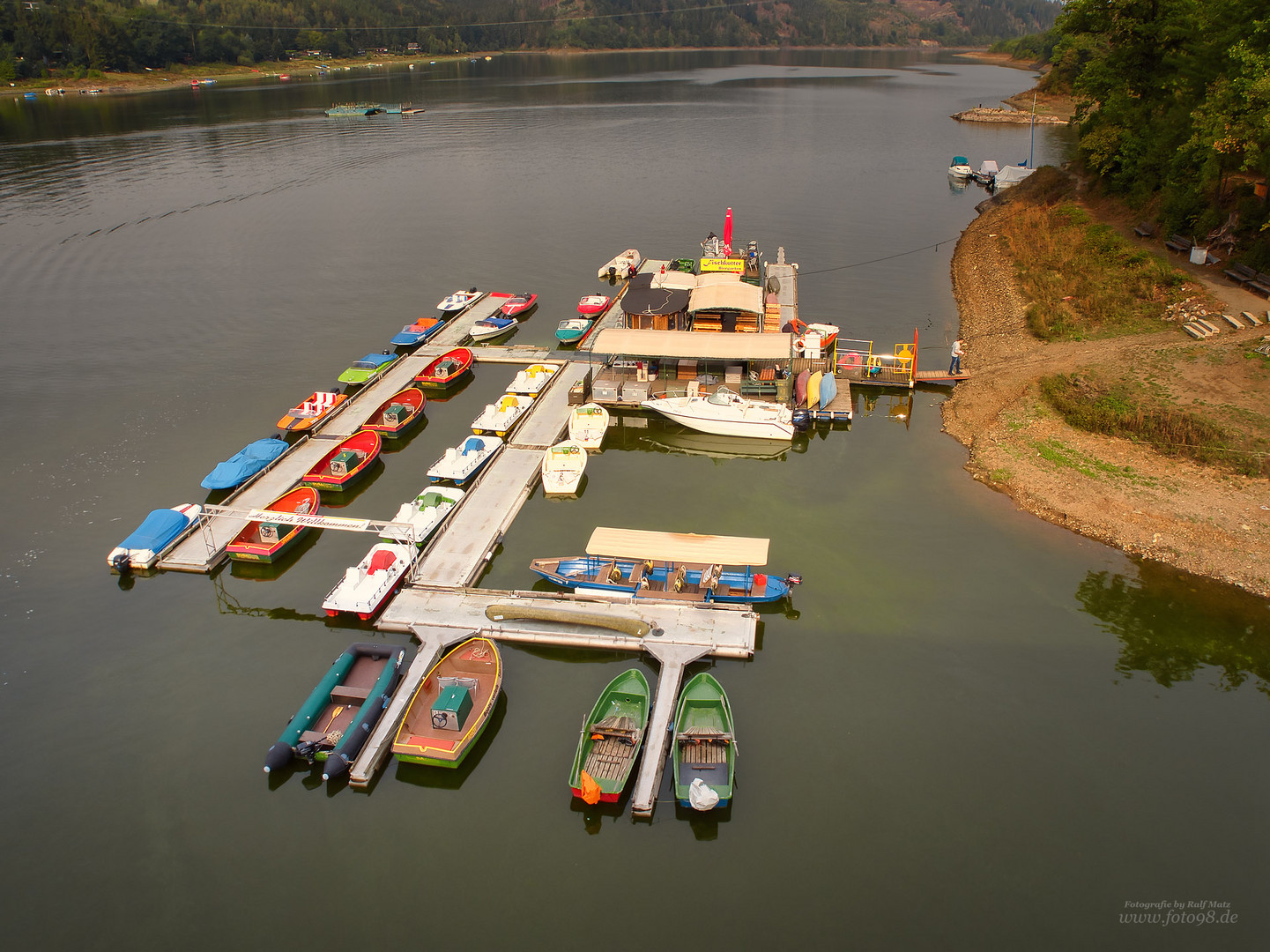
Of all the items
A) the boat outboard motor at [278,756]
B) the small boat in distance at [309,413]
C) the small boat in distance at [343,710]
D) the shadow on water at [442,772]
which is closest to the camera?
the boat outboard motor at [278,756]

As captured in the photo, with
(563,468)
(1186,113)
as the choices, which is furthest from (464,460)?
(1186,113)

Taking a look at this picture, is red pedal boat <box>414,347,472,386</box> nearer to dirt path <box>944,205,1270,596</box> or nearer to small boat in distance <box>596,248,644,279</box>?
small boat in distance <box>596,248,644,279</box>

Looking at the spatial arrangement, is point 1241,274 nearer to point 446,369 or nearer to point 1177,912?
point 1177,912

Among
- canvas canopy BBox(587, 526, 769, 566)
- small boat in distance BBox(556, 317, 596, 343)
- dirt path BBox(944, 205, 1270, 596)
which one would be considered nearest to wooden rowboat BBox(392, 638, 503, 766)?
canvas canopy BBox(587, 526, 769, 566)

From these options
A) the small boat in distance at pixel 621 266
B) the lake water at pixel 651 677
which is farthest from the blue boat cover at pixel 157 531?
the small boat in distance at pixel 621 266

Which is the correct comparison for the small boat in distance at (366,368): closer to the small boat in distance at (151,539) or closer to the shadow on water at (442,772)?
the small boat in distance at (151,539)

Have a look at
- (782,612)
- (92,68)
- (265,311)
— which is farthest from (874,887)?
(92,68)

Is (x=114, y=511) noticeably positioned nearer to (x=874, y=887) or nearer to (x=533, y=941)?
(x=533, y=941)
